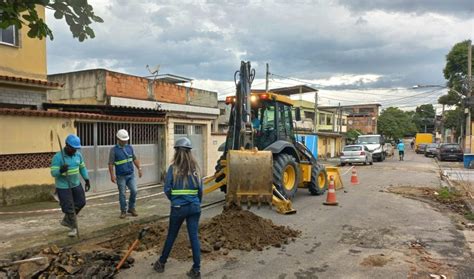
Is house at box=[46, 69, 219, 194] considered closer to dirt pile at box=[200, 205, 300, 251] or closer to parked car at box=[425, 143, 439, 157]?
dirt pile at box=[200, 205, 300, 251]

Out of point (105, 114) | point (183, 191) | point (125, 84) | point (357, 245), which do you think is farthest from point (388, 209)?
point (125, 84)

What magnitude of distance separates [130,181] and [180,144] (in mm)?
3639

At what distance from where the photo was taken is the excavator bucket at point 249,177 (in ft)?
28.5

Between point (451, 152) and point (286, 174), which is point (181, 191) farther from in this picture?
point (451, 152)

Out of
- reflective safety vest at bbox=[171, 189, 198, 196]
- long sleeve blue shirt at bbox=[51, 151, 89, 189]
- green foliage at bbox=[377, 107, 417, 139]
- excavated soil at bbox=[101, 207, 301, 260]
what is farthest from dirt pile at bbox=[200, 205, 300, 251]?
green foliage at bbox=[377, 107, 417, 139]

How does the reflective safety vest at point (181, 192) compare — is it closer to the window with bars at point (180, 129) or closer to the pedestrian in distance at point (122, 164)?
the pedestrian in distance at point (122, 164)

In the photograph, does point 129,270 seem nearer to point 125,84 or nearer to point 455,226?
point 455,226

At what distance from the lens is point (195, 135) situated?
1658cm

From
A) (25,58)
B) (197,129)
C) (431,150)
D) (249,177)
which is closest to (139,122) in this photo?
(197,129)

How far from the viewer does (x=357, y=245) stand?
21.8ft

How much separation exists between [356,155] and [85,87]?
18.0m

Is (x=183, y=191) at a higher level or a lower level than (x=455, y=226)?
higher

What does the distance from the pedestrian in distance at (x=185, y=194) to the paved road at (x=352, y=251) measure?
445 millimetres

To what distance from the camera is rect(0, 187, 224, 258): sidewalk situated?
6.42 metres
